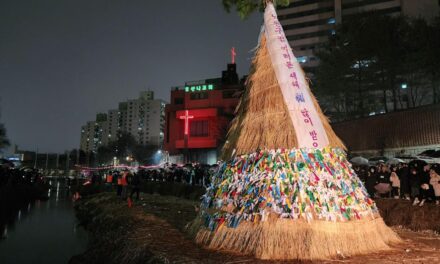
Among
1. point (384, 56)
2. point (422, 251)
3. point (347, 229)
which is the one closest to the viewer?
point (347, 229)

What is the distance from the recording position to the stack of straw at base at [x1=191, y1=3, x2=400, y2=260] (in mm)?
5492

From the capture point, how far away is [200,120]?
5503 cm

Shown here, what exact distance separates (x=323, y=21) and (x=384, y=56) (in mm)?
48495

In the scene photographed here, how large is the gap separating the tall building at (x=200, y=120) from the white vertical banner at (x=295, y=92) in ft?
141

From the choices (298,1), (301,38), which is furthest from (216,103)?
(298,1)

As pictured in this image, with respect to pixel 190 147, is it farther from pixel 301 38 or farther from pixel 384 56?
pixel 301 38

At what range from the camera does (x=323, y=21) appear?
73.4 meters

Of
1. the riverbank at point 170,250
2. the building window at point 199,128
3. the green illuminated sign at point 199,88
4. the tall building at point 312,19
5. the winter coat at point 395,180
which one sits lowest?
the riverbank at point 170,250

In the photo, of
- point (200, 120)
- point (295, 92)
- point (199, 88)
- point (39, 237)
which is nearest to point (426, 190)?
point (295, 92)

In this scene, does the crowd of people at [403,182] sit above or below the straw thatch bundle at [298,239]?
above

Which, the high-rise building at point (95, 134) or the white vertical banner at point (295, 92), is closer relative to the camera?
the white vertical banner at point (295, 92)

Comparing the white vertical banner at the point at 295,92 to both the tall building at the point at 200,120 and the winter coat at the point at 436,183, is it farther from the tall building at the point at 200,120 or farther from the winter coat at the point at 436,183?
the tall building at the point at 200,120

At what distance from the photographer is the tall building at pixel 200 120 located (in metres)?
53.2

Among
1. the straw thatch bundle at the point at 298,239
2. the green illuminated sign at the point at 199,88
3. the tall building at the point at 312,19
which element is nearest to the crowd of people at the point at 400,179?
the straw thatch bundle at the point at 298,239
